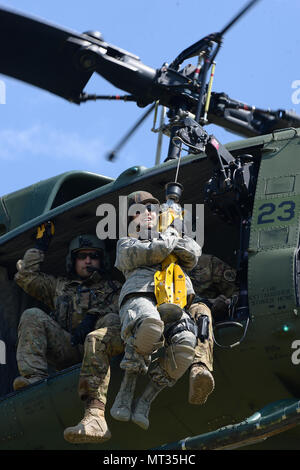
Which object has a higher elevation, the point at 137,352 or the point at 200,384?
the point at 137,352

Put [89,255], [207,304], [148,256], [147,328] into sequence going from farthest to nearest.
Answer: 1. [89,255]
2. [207,304]
3. [148,256]
4. [147,328]

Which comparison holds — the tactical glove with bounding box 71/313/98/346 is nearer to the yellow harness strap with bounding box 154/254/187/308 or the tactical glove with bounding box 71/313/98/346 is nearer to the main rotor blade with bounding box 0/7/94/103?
the yellow harness strap with bounding box 154/254/187/308

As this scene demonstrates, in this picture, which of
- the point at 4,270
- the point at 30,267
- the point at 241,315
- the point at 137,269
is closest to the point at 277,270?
the point at 241,315

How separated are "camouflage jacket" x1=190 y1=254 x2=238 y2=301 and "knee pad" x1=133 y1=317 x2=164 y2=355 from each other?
5.85 ft

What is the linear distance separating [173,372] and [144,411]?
39cm

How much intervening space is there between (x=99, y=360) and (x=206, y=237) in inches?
110

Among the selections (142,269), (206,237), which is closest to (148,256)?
(142,269)

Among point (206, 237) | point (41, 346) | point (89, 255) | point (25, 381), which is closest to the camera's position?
point (25, 381)

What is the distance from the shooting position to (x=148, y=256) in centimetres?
732

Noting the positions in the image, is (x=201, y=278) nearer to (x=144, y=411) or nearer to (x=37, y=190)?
(x=144, y=411)

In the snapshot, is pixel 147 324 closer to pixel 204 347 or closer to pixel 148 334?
pixel 148 334

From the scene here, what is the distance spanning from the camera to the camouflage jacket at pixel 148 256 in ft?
23.9

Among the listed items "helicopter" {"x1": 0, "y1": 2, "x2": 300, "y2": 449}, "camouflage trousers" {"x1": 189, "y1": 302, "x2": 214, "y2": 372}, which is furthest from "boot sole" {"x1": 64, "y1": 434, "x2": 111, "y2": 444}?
"camouflage trousers" {"x1": 189, "y1": 302, "x2": 214, "y2": 372}

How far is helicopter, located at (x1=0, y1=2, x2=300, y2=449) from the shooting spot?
291 inches
